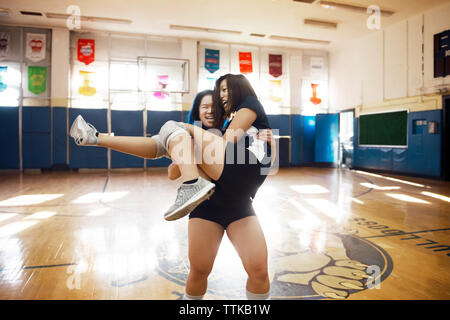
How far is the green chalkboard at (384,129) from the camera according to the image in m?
8.02

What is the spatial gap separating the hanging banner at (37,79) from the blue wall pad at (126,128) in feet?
6.88

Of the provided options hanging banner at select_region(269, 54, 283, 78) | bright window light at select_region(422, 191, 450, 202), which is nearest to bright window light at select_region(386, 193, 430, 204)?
bright window light at select_region(422, 191, 450, 202)

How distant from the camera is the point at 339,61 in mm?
10555

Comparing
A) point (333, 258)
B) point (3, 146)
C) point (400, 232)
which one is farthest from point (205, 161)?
point (3, 146)

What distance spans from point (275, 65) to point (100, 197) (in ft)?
25.3

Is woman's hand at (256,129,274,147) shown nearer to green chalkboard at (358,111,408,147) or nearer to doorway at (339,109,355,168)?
green chalkboard at (358,111,408,147)

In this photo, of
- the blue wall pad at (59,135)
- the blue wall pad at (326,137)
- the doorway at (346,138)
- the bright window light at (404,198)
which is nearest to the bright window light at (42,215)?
the bright window light at (404,198)

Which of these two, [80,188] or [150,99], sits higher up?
[150,99]

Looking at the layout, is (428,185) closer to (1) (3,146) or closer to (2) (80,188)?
(2) (80,188)

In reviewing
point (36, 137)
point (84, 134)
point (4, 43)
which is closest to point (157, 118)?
point (36, 137)

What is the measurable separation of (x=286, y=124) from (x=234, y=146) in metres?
9.60

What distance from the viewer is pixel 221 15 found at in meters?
7.80

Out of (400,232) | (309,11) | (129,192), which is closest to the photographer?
(400,232)

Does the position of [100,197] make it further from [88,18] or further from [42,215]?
[88,18]
